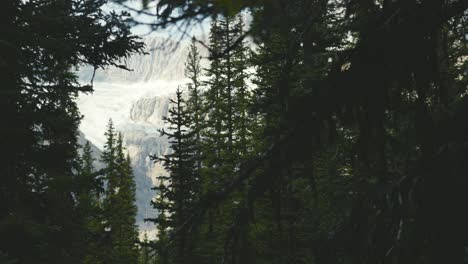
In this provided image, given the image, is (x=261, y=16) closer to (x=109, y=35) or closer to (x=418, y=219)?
(x=418, y=219)

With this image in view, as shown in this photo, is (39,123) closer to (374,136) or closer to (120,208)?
(374,136)

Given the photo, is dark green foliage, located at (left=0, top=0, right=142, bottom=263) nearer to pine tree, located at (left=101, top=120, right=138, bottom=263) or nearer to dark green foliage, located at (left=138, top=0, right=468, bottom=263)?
dark green foliage, located at (left=138, top=0, right=468, bottom=263)

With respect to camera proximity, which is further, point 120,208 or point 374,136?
point 120,208

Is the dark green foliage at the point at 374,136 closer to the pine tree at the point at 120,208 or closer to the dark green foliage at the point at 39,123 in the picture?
the dark green foliage at the point at 39,123

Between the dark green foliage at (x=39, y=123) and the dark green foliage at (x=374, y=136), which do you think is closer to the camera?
the dark green foliage at (x=374, y=136)

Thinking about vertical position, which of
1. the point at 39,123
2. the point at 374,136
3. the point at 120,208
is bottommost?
the point at 374,136

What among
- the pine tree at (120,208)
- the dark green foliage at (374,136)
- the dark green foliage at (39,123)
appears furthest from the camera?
the pine tree at (120,208)

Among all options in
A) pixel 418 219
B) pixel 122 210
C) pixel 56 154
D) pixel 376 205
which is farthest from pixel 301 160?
pixel 122 210

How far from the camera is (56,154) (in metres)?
8.66

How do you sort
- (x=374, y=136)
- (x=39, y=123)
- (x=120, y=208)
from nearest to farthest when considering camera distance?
(x=374, y=136) → (x=39, y=123) → (x=120, y=208)

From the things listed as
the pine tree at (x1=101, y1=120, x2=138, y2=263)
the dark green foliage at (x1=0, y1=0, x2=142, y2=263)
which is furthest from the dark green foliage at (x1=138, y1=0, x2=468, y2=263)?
the pine tree at (x1=101, y1=120, x2=138, y2=263)

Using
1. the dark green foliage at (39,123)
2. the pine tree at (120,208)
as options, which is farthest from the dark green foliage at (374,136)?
the pine tree at (120,208)

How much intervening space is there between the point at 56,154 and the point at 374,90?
7.08 m

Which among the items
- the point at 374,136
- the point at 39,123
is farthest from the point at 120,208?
the point at 374,136
